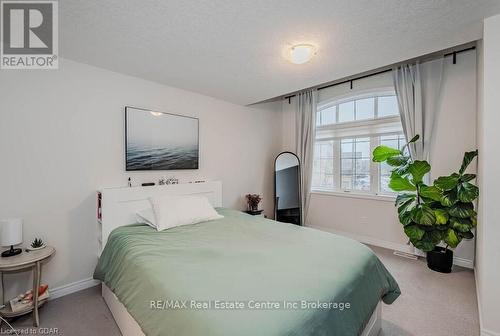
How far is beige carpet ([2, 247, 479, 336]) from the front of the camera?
182 centimetres

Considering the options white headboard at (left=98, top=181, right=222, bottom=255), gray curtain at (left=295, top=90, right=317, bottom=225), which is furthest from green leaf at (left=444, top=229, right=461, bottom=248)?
white headboard at (left=98, top=181, right=222, bottom=255)

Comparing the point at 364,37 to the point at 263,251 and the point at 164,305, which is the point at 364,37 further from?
the point at 164,305

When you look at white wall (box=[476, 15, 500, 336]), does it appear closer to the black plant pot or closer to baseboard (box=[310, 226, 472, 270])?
the black plant pot

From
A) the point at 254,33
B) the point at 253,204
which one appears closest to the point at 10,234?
the point at 254,33

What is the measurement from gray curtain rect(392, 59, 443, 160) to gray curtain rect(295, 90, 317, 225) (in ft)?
4.79

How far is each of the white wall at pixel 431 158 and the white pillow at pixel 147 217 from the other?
3013 millimetres

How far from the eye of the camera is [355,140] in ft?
12.8

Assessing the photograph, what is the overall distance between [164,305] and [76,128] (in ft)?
7.17

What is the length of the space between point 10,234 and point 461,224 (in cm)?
436

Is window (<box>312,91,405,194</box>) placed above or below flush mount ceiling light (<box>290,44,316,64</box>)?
below

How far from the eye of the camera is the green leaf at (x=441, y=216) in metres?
2.48

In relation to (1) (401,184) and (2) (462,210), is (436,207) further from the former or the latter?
(1) (401,184)

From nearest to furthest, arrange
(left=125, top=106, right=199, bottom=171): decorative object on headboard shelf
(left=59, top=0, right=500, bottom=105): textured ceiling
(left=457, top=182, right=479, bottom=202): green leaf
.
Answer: (left=59, top=0, right=500, bottom=105): textured ceiling, (left=457, top=182, right=479, bottom=202): green leaf, (left=125, top=106, right=199, bottom=171): decorative object on headboard shelf

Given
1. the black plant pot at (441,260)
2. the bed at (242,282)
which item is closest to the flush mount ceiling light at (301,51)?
the bed at (242,282)
